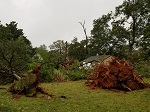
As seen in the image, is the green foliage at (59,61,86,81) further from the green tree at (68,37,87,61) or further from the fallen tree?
the green tree at (68,37,87,61)

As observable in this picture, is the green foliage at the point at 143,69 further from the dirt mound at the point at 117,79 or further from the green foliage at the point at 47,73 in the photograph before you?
the green foliage at the point at 47,73

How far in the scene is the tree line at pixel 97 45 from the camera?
19359 mm

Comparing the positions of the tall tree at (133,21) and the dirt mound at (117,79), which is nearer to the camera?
the dirt mound at (117,79)

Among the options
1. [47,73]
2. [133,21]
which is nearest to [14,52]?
[47,73]

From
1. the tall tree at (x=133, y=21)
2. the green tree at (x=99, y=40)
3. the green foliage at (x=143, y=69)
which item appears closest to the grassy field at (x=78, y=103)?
the green foliage at (x=143, y=69)

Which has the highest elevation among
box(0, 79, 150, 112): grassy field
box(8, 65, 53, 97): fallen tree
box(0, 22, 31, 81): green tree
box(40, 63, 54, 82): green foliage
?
box(0, 22, 31, 81): green tree

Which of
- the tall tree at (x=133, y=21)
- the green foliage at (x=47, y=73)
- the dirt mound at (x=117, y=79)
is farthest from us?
the tall tree at (x=133, y=21)

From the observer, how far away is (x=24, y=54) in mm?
21141

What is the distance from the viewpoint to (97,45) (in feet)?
211

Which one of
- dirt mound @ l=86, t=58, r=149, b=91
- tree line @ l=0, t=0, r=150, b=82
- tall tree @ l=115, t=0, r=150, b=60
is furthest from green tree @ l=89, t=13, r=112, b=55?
dirt mound @ l=86, t=58, r=149, b=91

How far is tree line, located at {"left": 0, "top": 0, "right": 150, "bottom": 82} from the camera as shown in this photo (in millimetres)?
19359

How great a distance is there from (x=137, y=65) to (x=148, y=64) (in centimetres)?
100

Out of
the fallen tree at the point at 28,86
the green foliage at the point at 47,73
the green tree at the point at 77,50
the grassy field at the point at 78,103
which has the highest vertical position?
the green tree at the point at 77,50

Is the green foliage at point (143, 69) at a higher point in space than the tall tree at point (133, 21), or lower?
lower
